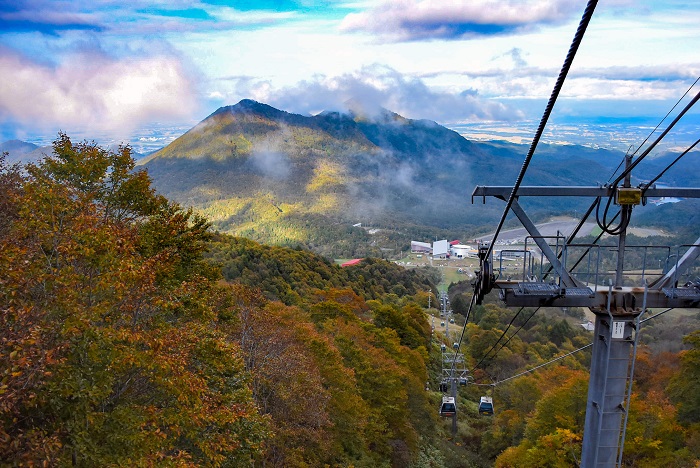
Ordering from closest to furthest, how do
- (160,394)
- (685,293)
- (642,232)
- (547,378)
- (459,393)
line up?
1. (685,293)
2. (160,394)
3. (547,378)
4. (459,393)
5. (642,232)

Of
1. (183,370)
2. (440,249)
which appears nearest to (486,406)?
(183,370)

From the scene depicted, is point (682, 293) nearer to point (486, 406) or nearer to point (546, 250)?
point (546, 250)

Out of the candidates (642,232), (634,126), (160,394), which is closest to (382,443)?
(160,394)

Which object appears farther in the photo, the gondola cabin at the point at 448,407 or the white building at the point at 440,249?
the white building at the point at 440,249

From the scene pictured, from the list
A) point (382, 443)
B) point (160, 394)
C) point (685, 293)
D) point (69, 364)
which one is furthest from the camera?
point (382, 443)

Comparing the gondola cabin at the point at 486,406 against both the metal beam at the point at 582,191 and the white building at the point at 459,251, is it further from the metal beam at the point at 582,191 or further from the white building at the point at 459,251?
the white building at the point at 459,251

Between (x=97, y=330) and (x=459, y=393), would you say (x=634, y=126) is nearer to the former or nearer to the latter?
(x=459, y=393)

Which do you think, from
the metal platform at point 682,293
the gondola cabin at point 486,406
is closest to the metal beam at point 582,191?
the metal platform at point 682,293

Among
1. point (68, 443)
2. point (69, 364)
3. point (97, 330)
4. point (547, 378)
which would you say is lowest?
point (547, 378)

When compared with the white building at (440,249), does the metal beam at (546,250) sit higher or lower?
higher
